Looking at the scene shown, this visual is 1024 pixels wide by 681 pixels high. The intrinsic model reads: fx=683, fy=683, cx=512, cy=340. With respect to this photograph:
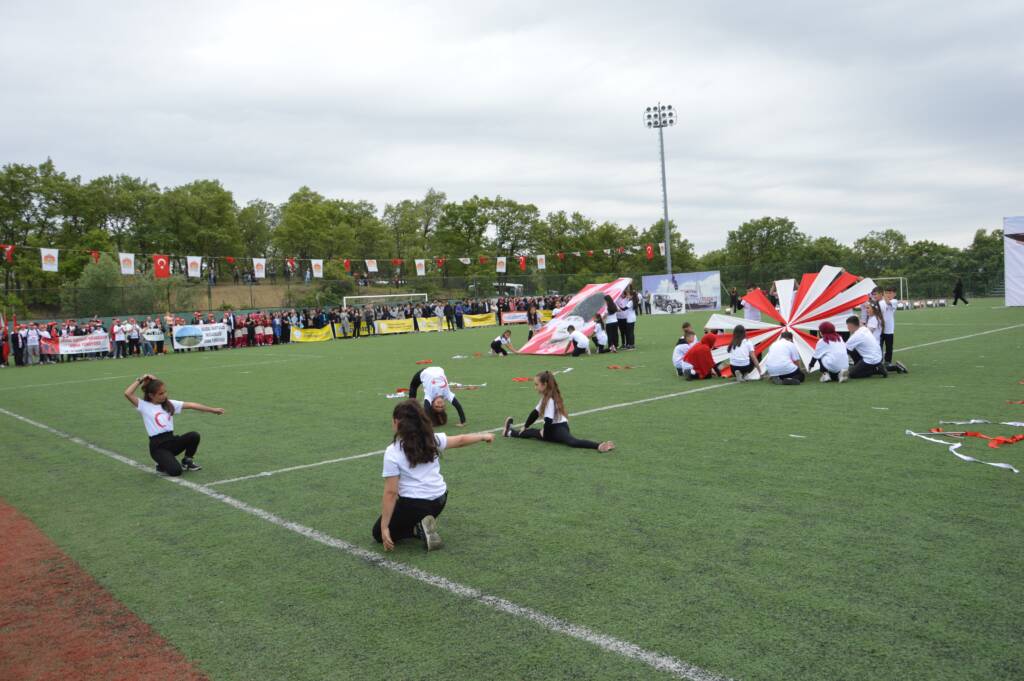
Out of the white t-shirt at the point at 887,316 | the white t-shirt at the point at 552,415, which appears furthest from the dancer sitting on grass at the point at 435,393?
the white t-shirt at the point at 887,316

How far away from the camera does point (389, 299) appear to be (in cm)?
4975

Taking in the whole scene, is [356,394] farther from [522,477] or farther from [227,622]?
[227,622]

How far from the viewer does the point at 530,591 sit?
426cm

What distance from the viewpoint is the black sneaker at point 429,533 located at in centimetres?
504

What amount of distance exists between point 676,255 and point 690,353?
69.7m

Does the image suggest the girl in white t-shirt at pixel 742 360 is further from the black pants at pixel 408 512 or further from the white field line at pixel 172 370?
the white field line at pixel 172 370

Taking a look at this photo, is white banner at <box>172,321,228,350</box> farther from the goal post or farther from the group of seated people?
the group of seated people

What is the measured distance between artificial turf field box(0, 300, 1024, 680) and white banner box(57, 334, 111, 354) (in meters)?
20.3

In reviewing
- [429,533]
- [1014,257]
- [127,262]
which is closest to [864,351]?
[429,533]

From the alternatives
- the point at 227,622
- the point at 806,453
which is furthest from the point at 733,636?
the point at 806,453

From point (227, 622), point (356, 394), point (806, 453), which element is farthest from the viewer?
point (356, 394)

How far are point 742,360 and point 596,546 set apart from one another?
29.6 ft

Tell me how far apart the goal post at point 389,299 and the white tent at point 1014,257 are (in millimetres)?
33262

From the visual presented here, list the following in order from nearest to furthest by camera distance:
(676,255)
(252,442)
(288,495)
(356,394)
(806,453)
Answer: (288,495) → (806,453) → (252,442) → (356,394) → (676,255)
